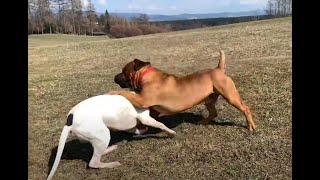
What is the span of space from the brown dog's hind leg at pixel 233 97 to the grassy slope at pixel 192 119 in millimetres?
107

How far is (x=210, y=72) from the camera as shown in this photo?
3.56 metres

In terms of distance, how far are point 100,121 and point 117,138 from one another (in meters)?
0.60

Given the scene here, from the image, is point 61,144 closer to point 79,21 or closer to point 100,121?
point 100,121

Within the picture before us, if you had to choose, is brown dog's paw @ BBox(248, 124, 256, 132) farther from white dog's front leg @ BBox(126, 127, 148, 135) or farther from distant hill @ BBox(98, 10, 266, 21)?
distant hill @ BBox(98, 10, 266, 21)

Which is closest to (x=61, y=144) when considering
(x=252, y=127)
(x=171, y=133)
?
(x=171, y=133)

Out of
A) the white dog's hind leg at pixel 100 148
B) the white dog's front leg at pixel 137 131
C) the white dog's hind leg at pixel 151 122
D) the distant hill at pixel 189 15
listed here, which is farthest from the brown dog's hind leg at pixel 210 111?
the distant hill at pixel 189 15

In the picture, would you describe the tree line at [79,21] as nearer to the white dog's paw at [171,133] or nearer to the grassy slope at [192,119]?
the grassy slope at [192,119]

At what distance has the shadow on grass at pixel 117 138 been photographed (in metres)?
3.62

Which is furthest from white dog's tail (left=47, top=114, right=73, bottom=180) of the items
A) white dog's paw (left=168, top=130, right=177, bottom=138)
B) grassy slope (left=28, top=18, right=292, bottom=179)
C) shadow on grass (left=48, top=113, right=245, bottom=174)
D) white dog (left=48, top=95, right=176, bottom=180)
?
white dog's paw (left=168, top=130, right=177, bottom=138)

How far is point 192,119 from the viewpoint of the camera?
162 inches

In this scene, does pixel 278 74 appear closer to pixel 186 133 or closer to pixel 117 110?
pixel 186 133

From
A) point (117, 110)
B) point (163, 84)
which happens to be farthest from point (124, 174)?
point (163, 84)

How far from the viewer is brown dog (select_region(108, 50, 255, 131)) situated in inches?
135

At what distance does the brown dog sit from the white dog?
10 centimetres
